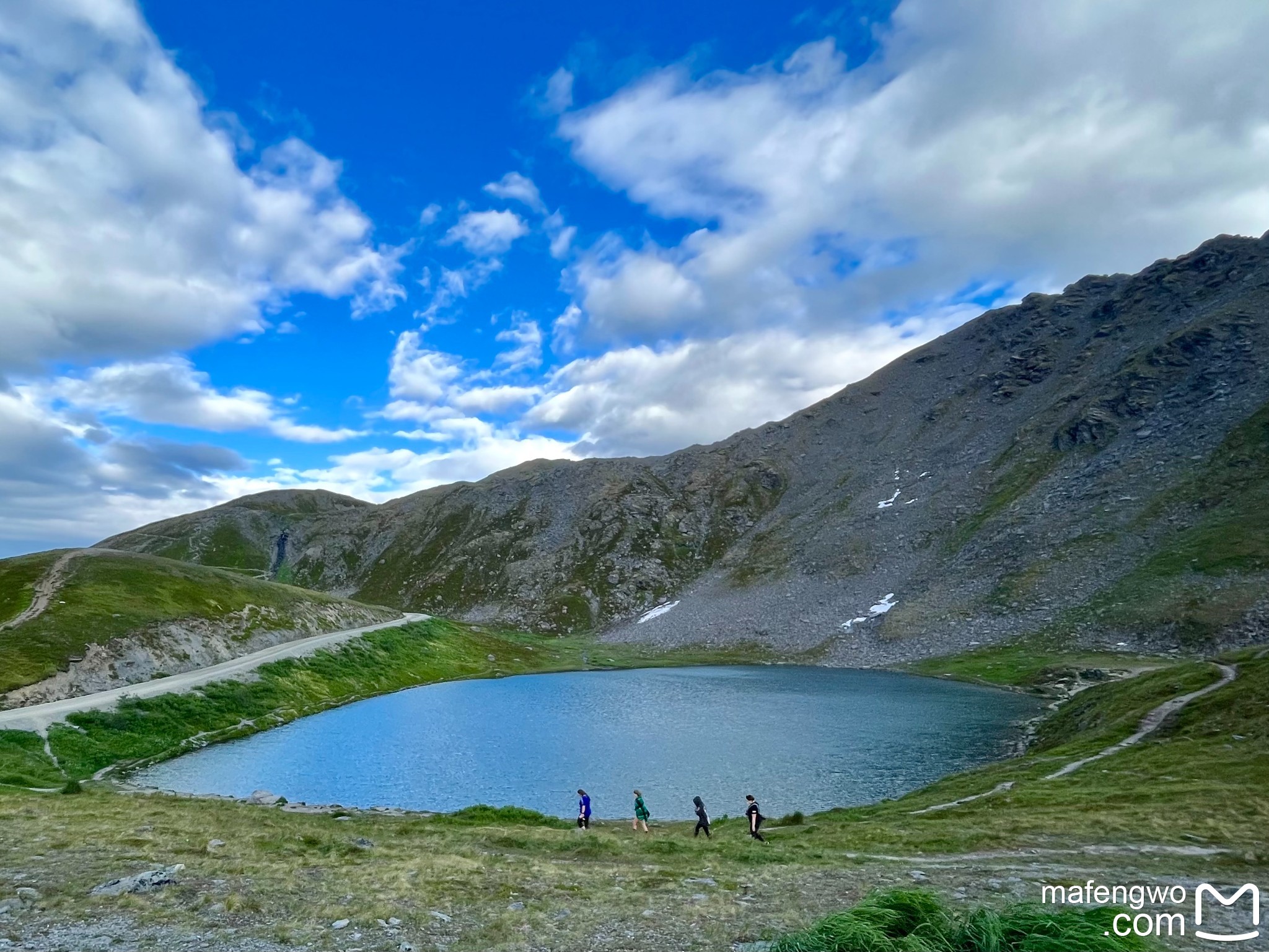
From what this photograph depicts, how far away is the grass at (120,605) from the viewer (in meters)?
70.9

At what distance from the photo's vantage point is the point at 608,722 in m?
74.8

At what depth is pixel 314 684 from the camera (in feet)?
290

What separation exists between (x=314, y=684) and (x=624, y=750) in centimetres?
Result: 4983

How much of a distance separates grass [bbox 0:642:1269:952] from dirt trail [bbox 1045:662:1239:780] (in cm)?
146

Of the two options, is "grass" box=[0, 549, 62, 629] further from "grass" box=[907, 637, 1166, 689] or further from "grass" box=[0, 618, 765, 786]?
"grass" box=[907, 637, 1166, 689]

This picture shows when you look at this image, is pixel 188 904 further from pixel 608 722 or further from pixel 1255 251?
pixel 1255 251

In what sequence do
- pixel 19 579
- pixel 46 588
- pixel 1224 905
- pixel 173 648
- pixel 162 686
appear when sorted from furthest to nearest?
pixel 19 579 → pixel 46 588 → pixel 173 648 → pixel 162 686 → pixel 1224 905

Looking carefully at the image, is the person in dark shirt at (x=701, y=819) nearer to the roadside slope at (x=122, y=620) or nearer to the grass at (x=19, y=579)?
the roadside slope at (x=122, y=620)

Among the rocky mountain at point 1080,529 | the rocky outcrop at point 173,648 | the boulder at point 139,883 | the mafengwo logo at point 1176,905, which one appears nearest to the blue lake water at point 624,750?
the rocky outcrop at point 173,648

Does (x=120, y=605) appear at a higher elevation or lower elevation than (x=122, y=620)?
higher

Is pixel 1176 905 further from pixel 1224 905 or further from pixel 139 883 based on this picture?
pixel 139 883

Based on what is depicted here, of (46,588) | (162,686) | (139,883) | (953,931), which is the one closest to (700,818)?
(139,883)

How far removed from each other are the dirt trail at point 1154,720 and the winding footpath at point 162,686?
250 feet

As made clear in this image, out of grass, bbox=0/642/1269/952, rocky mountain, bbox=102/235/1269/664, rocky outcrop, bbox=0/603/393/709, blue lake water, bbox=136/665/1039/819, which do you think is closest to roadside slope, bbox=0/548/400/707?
rocky outcrop, bbox=0/603/393/709
